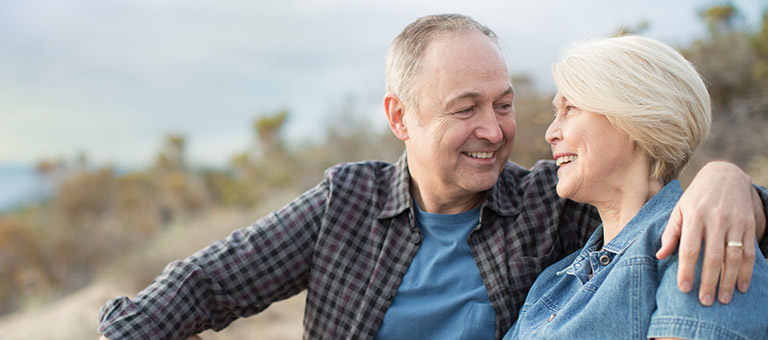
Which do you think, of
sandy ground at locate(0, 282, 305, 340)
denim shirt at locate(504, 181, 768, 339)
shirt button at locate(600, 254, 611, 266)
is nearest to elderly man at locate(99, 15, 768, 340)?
denim shirt at locate(504, 181, 768, 339)

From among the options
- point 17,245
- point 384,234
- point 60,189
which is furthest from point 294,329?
point 60,189

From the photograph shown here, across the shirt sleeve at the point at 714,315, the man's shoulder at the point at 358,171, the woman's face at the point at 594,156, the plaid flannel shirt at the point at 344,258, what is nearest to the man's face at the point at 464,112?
the plaid flannel shirt at the point at 344,258

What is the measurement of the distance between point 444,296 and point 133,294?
5929 mm

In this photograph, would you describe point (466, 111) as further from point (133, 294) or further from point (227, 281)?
point (133, 294)

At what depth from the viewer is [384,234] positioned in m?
2.30

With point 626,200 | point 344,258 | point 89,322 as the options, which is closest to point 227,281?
point 344,258

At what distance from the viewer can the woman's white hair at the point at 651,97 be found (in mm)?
1606

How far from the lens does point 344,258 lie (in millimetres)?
2283

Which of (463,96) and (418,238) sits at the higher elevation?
(463,96)

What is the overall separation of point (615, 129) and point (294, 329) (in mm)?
5045

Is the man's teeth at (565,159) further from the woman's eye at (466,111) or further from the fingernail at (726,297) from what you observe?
the fingernail at (726,297)

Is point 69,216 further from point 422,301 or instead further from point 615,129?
point 615,129

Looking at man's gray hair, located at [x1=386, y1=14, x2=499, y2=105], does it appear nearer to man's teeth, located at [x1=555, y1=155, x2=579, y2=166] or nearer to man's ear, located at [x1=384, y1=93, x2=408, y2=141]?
man's ear, located at [x1=384, y1=93, x2=408, y2=141]

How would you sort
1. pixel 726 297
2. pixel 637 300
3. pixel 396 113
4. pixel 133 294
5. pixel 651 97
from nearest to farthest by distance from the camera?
pixel 726 297
pixel 637 300
pixel 651 97
pixel 396 113
pixel 133 294
